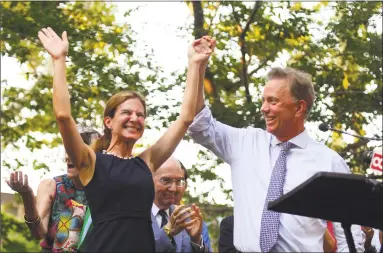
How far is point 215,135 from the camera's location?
5.28 meters

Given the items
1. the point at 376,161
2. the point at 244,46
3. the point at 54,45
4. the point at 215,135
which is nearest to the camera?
the point at 54,45

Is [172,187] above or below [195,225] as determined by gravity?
above

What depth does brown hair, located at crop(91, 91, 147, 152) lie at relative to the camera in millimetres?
4992

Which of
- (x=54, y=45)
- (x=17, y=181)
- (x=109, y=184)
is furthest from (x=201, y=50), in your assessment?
(x=17, y=181)

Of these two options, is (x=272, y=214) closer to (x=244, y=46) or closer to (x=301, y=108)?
(x=301, y=108)

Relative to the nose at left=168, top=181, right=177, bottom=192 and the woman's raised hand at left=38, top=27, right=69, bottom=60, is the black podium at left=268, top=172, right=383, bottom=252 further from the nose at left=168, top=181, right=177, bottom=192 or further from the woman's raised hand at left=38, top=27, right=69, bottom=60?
the nose at left=168, top=181, right=177, bottom=192

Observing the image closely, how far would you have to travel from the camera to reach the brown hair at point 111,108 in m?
4.99

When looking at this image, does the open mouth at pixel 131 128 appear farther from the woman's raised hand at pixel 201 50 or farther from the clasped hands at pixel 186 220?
the clasped hands at pixel 186 220

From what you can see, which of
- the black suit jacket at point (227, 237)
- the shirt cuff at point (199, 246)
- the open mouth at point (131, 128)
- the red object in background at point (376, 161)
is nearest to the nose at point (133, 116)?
the open mouth at point (131, 128)

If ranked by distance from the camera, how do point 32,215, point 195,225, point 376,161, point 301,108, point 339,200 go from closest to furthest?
point 339,200 → point 301,108 → point 195,225 → point 32,215 → point 376,161

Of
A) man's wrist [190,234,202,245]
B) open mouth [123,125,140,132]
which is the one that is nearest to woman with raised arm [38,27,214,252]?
open mouth [123,125,140,132]

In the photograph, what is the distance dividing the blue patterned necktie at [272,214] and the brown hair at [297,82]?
0.52m

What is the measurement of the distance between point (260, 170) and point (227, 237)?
1.97 m

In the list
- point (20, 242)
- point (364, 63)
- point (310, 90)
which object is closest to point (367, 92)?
point (364, 63)
